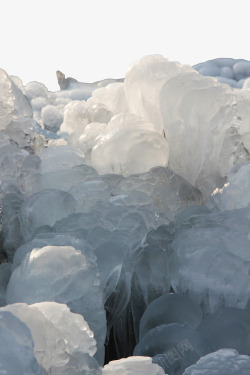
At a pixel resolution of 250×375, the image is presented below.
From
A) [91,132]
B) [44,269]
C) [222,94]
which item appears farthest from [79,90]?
[44,269]

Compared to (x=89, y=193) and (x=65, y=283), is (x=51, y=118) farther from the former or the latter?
(x=65, y=283)

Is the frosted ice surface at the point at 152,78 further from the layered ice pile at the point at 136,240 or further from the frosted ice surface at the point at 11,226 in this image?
the frosted ice surface at the point at 11,226


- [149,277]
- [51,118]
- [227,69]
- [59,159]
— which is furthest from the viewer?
[227,69]

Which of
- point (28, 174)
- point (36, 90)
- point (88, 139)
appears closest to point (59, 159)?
point (28, 174)

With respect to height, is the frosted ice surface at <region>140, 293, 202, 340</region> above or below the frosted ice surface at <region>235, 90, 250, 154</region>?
below

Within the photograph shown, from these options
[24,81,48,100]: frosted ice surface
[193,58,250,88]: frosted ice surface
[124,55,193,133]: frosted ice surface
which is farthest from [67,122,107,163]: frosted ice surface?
[193,58,250,88]: frosted ice surface

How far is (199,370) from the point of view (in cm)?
41

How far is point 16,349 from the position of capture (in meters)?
0.37

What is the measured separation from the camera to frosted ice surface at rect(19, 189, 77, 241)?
78 centimetres

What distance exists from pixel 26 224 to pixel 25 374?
0.44 m

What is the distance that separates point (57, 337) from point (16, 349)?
0.05 metres

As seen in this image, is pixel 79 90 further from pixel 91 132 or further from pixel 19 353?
pixel 19 353

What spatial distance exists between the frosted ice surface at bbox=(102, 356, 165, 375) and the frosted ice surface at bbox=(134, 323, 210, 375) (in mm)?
56

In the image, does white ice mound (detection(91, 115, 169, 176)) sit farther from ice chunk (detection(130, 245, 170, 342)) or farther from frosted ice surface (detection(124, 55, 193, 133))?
ice chunk (detection(130, 245, 170, 342))
